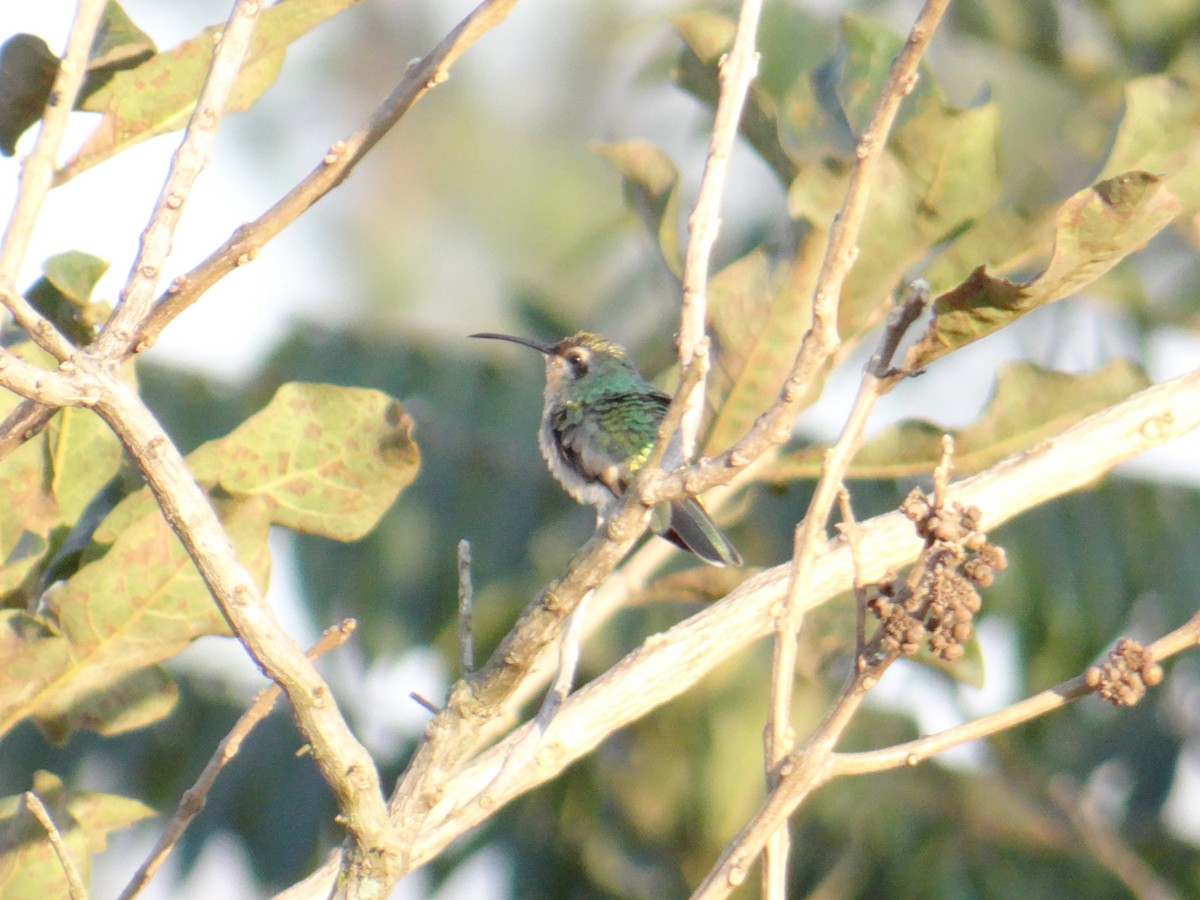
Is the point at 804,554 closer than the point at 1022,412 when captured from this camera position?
Yes

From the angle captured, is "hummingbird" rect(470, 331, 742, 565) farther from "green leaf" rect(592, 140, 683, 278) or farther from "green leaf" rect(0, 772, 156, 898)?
"green leaf" rect(0, 772, 156, 898)

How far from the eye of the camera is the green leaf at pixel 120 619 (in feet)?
8.26

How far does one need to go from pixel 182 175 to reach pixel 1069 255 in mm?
1441

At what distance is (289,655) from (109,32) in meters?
1.60

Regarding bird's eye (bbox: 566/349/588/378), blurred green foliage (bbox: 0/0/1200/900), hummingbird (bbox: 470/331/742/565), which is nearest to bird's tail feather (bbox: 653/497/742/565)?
hummingbird (bbox: 470/331/742/565)

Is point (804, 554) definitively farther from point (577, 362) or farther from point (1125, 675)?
point (577, 362)

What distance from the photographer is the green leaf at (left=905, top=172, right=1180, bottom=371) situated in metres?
2.17

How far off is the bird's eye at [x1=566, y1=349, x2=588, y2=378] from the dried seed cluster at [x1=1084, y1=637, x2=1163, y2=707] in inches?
163

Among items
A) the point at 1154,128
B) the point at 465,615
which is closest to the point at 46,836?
the point at 465,615

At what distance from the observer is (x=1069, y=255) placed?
2.24 metres

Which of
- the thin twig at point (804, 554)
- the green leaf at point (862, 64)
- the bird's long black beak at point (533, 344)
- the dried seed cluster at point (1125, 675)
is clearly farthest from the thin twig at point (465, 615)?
the bird's long black beak at point (533, 344)

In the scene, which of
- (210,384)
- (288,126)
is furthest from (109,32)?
(288,126)

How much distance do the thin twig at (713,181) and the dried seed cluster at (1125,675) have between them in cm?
75

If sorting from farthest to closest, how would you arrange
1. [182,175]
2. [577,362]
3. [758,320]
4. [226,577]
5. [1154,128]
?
[577,362] < [758,320] < [1154,128] < [182,175] < [226,577]
